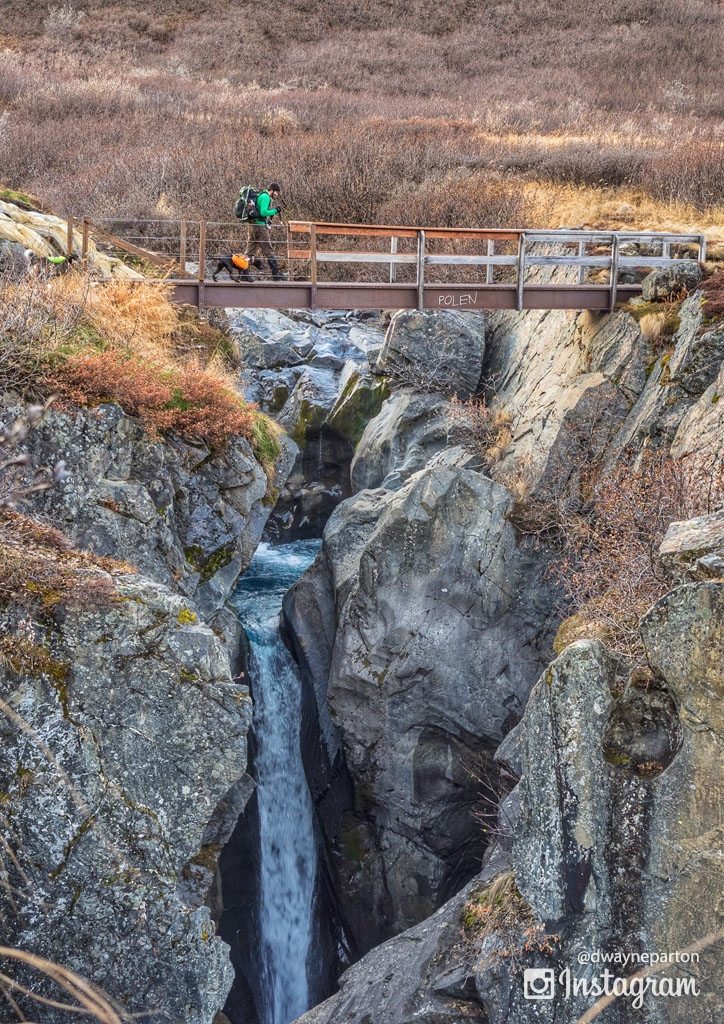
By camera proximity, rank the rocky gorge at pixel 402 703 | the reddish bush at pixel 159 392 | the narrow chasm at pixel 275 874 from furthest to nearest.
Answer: the narrow chasm at pixel 275 874 → the reddish bush at pixel 159 392 → the rocky gorge at pixel 402 703

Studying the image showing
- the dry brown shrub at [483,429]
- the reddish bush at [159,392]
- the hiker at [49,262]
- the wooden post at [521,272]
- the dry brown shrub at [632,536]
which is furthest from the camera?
the dry brown shrub at [483,429]

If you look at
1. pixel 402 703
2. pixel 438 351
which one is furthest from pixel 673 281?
pixel 402 703

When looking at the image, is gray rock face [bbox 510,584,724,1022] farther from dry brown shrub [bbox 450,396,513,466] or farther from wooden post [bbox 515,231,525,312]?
wooden post [bbox 515,231,525,312]

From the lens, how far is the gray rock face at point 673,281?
1653cm

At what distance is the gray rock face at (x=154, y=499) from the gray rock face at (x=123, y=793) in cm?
244

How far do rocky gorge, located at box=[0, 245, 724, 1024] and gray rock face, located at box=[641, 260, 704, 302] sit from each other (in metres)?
0.52

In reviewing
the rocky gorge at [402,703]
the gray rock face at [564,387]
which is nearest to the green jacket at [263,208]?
the rocky gorge at [402,703]

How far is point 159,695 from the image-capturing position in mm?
9234

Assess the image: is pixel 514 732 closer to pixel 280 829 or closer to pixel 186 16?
pixel 280 829

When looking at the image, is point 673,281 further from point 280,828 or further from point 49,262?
point 280,828

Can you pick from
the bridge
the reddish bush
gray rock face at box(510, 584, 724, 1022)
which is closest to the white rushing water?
the reddish bush

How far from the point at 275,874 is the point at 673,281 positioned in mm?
12756

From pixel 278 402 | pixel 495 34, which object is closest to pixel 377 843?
pixel 278 402

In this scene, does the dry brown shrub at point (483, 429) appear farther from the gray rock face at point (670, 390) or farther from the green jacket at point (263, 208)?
the green jacket at point (263, 208)
